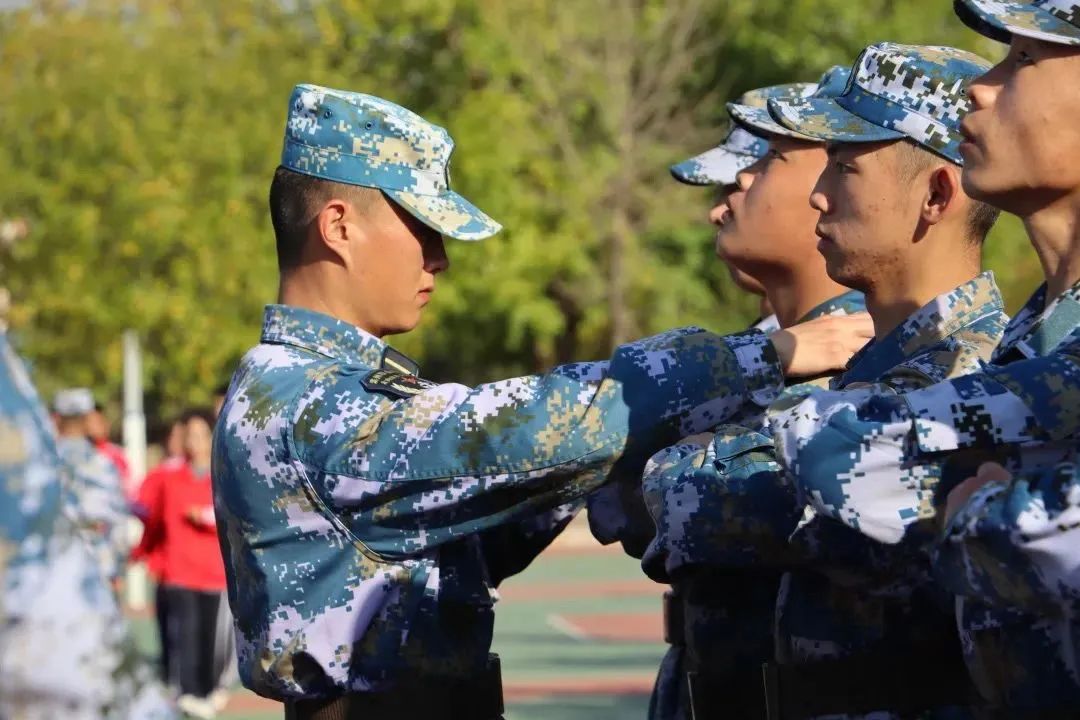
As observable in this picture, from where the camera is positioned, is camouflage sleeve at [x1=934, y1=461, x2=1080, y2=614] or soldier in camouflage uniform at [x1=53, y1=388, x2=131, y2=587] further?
soldier in camouflage uniform at [x1=53, y1=388, x2=131, y2=587]

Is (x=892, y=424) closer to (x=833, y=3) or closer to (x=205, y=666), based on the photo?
(x=205, y=666)

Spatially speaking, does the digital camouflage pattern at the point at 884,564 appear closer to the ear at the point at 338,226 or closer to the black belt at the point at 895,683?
the black belt at the point at 895,683

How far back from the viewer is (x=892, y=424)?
130 inches

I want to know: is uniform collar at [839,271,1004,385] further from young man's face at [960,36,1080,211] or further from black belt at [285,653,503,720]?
black belt at [285,653,503,720]

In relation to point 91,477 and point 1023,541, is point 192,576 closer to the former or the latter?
point 91,477

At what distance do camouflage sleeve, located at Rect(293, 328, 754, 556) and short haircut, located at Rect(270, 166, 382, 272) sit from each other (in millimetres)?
614

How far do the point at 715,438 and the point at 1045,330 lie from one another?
2.74 ft

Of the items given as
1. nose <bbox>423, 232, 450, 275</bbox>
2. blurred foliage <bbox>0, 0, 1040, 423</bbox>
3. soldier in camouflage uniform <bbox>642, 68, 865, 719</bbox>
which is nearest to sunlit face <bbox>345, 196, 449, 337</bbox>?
nose <bbox>423, 232, 450, 275</bbox>

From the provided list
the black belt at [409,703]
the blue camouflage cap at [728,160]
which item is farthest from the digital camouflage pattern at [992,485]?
the blue camouflage cap at [728,160]

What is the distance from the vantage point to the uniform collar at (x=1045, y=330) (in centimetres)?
341

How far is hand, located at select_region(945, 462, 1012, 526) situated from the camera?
10.5 feet

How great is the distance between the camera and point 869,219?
4.24 metres

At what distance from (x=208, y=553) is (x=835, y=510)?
1078cm

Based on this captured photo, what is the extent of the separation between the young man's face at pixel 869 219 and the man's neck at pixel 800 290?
0.62 meters
